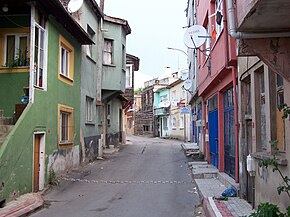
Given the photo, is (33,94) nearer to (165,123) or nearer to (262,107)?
(262,107)

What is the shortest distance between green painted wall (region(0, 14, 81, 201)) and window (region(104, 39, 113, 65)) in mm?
5546

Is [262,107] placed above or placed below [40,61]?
below

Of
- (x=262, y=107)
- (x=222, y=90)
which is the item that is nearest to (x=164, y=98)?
(x=222, y=90)

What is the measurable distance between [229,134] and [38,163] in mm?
5802

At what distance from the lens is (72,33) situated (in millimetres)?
14852

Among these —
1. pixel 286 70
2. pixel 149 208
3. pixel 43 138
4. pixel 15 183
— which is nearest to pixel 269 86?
pixel 286 70

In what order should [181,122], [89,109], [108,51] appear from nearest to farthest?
[89,109], [108,51], [181,122]

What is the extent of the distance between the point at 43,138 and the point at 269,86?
7.31 metres

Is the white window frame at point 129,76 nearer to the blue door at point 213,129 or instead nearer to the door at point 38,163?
the blue door at point 213,129

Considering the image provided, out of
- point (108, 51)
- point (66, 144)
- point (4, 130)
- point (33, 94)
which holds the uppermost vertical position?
point (108, 51)

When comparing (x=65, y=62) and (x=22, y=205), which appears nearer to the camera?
(x=22, y=205)

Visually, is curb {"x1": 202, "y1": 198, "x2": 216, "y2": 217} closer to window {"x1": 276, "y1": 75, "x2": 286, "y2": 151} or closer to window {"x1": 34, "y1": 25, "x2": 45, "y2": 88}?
window {"x1": 276, "y1": 75, "x2": 286, "y2": 151}

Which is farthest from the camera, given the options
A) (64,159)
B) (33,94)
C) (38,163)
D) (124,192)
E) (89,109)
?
(89,109)

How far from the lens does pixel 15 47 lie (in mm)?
12367
